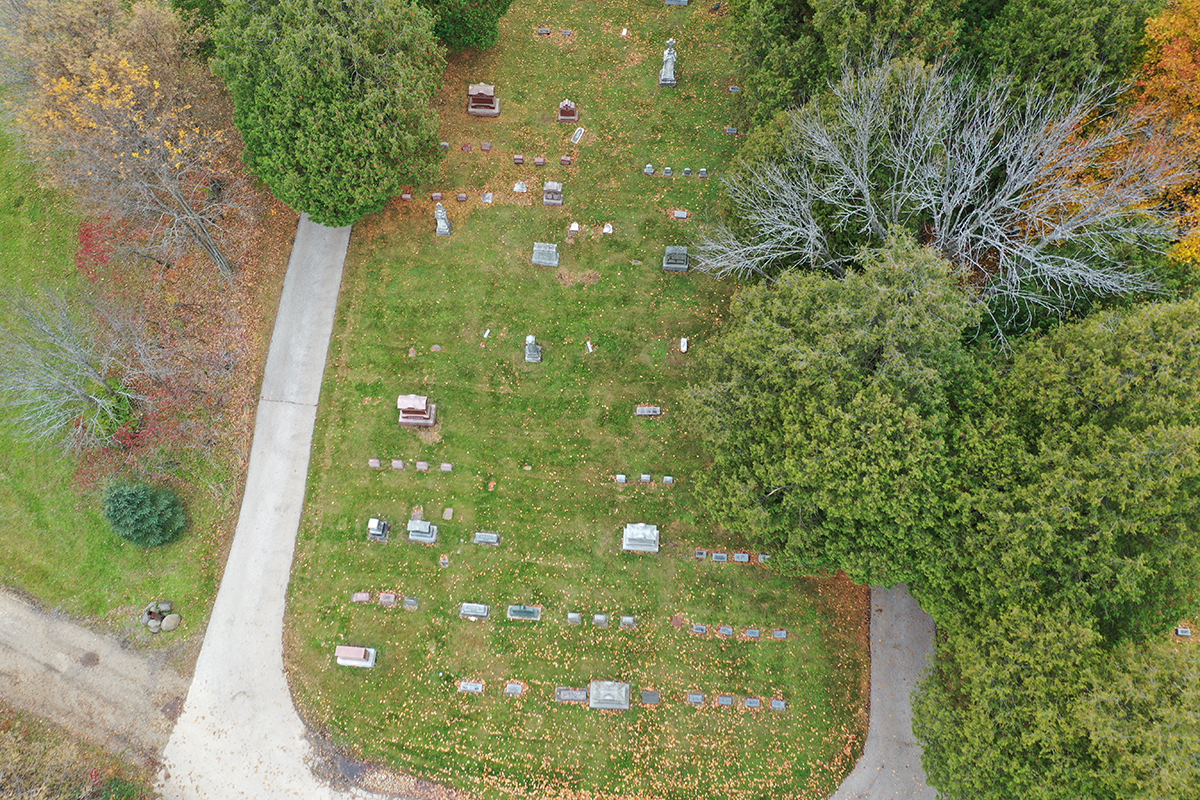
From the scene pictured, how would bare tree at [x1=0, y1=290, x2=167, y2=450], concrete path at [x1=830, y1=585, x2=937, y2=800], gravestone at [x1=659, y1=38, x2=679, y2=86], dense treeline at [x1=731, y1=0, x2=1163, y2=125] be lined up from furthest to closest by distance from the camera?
gravestone at [x1=659, y1=38, x2=679, y2=86] < bare tree at [x1=0, y1=290, x2=167, y2=450] < concrete path at [x1=830, y1=585, x2=937, y2=800] < dense treeline at [x1=731, y1=0, x2=1163, y2=125]

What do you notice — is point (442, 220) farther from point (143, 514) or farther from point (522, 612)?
point (522, 612)

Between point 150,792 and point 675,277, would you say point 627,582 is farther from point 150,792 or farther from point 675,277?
point 150,792

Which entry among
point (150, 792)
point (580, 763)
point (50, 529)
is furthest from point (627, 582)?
point (50, 529)

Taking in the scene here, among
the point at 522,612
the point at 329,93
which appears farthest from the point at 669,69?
the point at 522,612

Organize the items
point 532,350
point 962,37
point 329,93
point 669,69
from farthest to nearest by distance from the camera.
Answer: point 669,69 → point 532,350 → point 329,93 → point 962,37

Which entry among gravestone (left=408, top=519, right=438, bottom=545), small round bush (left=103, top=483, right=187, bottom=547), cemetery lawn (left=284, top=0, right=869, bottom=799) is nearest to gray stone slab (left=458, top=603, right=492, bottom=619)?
cemetery lawn (left=284, top=0, right=869, bottom=799)

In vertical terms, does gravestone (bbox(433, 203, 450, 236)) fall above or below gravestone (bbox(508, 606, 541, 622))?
above

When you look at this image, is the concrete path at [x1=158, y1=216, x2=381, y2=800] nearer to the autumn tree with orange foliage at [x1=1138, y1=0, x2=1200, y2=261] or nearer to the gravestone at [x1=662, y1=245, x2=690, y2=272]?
the gravestone at [x1=662, y1=245, x2=690, y2=272]
